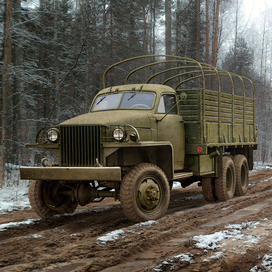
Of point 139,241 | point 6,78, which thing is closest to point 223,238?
point 139,241

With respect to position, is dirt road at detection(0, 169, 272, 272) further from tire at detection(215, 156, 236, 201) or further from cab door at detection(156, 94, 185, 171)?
tire at detection(215, 156, 236, 201)

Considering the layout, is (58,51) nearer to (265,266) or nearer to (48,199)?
(48,199)

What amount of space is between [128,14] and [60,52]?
6.37 meters

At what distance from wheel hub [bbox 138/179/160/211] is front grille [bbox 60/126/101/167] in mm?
1002

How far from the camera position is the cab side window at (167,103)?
836 cm

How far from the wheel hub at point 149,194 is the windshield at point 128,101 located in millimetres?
1759

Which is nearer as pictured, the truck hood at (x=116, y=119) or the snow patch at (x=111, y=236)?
the snow patch at (x=111, y=236)

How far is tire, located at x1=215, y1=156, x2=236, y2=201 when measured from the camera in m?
9.97

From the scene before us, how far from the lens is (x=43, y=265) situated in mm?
4578

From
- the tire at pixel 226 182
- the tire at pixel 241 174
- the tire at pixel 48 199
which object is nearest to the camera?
the tire at pixel 48 199

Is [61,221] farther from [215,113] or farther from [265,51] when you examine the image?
[265,51]

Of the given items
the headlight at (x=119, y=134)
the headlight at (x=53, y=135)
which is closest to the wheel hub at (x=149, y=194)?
the headlight at (x=119, y=134)

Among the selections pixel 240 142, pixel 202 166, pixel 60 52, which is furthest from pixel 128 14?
pixel 202 166

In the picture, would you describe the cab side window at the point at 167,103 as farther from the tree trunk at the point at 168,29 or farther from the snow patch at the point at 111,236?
the tree trunk at the point at 168,29
